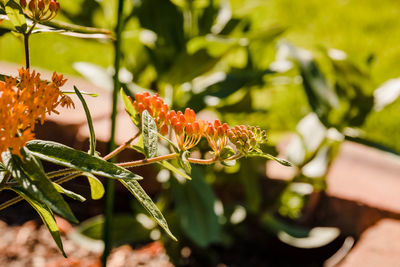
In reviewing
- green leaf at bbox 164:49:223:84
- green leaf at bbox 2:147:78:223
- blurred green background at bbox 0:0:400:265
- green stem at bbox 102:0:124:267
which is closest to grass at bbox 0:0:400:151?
blurred green background at bbox 0:0:400:265

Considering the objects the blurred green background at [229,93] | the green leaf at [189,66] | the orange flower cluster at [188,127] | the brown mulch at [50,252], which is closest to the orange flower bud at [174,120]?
the orange flower cluster at [188,127]

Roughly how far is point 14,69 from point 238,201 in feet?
3.78

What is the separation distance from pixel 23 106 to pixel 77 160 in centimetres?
7

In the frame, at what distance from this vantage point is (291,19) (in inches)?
146

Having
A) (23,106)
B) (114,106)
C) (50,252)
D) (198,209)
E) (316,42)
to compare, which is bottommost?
(50,252)

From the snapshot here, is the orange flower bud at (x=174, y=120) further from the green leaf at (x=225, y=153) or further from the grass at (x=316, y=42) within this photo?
the grass at (x=316, y=42)

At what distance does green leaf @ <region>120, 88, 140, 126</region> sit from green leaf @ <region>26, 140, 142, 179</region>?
8 centimetres

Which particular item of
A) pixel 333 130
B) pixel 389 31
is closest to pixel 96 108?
pixel 333 130

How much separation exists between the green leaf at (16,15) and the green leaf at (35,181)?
0.54ft

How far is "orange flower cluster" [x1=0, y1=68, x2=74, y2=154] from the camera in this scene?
0.44 metres

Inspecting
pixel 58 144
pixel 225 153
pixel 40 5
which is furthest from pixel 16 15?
pixel 225 153

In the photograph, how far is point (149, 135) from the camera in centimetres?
54

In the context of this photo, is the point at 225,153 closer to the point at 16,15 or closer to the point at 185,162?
the point at 185,162

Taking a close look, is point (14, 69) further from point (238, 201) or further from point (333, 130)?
point (333, 130)
